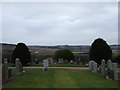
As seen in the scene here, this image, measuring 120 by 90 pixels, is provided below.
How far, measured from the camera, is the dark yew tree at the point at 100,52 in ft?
82.1

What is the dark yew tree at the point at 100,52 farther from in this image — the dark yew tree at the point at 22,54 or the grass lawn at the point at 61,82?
the grass lawn at the point at 61,82

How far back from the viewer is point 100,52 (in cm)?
2502

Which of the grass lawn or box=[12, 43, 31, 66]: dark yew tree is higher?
box=[12, 43, 31, 66]: dark yew tree

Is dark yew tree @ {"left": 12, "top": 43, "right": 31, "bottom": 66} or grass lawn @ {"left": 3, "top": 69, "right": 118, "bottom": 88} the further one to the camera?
dark yew tree @ {"left": 12, "top": 43, "right": 31, "bottom": 66}

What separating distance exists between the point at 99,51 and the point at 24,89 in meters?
14.4

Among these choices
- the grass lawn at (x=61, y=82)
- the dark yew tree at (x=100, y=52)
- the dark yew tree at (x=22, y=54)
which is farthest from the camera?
the dark yew tree at (x=22, y=54)

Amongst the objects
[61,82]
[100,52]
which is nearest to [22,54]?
[100,52]

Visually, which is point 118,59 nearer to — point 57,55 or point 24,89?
point 57,55

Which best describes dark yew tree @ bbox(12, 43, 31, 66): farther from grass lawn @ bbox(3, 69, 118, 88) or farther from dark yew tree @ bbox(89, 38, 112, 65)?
grass lawn @ bbox(3, 69, 118, 88)

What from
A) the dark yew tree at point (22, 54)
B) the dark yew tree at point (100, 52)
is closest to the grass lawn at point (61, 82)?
the dark yew tree at point (100, 52)

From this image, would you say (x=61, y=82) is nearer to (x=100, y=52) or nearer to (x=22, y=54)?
(x=100, y=52)

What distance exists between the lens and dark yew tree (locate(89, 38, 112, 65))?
25.0m

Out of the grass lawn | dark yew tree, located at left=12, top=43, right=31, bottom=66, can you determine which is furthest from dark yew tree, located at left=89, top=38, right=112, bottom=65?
the grass lawn

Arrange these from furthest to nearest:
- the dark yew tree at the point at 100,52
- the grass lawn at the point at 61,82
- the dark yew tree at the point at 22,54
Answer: the dark yew tree at the point at 22,54 → the dark yew tree at the point at 100,52 → the grass lawn at the point at 61,82
